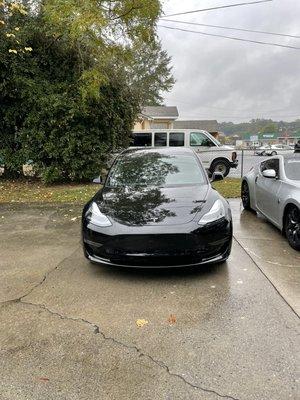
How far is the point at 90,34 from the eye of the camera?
9.97 meters

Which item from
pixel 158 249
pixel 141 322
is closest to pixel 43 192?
pixel 158 249

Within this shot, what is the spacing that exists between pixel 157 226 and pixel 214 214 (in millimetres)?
714

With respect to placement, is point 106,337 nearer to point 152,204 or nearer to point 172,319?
point 172,319

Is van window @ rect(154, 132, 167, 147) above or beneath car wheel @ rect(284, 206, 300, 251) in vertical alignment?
above

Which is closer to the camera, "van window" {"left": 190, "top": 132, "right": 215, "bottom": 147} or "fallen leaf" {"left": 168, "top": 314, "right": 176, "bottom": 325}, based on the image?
"fallen leaf" {"left": 168, "top": 314, "right": 176, "bottom": 325}

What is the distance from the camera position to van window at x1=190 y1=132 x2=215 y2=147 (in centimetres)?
1503

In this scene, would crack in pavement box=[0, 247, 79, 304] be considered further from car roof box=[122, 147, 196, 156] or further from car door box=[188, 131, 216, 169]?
car door box=[188, 131, 216, 169]

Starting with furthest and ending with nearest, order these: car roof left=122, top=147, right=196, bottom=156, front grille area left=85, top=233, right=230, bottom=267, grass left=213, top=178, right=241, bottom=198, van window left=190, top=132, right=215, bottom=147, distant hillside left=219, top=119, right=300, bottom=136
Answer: distant hillside left=219, top=119, right=300, bottom=136
van window left=190, top=132, right=215, bottom=147
grass left=213, top=178, right=241, bottom=198
car roof left=122, top=147, right=196, bottom=156
front grille area left=85, top=233, right=230, bottom=267

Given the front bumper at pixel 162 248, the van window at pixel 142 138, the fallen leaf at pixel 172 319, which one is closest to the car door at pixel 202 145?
the van window at pixel 142 138

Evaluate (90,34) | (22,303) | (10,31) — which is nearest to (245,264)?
(22,303)

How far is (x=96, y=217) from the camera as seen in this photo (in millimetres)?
4383

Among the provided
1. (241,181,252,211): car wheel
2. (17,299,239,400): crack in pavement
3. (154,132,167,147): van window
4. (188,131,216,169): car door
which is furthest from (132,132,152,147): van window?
(17,299,239,400): crack in pavement

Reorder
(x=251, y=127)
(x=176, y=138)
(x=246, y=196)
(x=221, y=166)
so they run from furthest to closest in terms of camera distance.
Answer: (x=251, y=127)
(x=176, y=138)
(x=221, y=166)
(x=246, y=196)

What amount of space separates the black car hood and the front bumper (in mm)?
196
